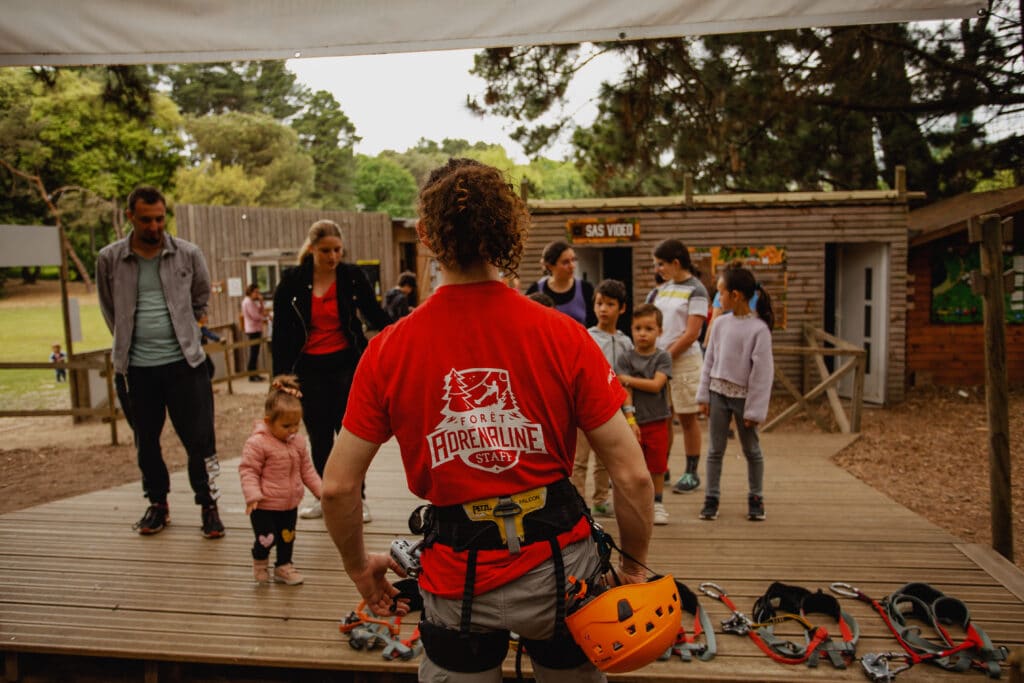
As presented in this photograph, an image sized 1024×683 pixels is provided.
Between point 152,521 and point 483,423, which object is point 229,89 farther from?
point 483,423

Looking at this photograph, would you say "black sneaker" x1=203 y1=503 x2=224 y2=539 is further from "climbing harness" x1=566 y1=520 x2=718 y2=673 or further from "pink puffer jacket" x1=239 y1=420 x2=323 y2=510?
"climbing harness" x1=566 y1=520 x2=718 y2=673

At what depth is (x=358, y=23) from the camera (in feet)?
9.12

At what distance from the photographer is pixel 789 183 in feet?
55.3

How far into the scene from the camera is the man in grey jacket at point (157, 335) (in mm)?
4273

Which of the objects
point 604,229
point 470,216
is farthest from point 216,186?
point 470,216

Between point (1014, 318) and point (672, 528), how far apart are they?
10.6 m

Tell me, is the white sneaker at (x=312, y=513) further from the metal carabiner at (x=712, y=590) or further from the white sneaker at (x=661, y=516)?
the metal carabiner at (x=712, y=590)

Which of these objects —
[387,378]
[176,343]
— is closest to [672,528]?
[176,343]

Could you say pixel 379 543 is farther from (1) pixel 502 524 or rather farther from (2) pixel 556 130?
(2) pixel 556 130

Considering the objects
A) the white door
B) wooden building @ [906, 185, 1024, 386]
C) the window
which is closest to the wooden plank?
the white door

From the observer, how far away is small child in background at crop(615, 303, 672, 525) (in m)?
4.69

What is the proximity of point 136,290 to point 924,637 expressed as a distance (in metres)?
4.24

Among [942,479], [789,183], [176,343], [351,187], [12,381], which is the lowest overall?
[942,479]

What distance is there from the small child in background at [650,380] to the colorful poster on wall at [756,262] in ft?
28.8
